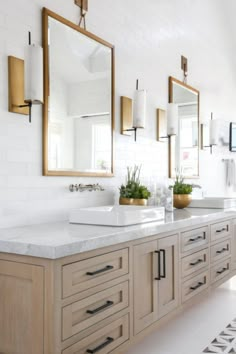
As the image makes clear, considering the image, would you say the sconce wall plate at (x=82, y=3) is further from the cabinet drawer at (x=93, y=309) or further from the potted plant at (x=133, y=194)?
the cabinet drawer at (x=93, y=309)

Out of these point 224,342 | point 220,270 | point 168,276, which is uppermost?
point 168,276

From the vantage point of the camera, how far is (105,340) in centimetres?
199

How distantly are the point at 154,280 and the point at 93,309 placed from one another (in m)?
0.62

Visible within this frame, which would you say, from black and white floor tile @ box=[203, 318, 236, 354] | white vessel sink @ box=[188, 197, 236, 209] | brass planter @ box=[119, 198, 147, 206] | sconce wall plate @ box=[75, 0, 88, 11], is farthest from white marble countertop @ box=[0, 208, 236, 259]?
sconce wall plate @ box=[75, 0, 88, 11]

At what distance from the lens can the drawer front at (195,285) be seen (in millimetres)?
2810

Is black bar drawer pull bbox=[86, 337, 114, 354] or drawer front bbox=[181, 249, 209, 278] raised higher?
drawer front bbox=[181, 249, 209, 278]

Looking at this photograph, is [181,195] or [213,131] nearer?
[181,195]

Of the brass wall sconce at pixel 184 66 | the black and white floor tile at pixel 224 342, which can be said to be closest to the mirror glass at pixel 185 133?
the brass wall sconce at pixel 184 66

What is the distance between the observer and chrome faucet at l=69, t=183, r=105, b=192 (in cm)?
278

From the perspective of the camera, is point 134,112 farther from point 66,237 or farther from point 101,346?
point 101,346

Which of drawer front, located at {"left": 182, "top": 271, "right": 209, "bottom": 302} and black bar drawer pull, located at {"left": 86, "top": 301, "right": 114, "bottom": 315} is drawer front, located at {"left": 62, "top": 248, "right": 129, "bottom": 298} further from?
drawer front, located at {"left": 182, "top": 271, "right": 209, "bottom": 302}

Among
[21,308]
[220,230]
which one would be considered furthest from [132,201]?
[21,308]

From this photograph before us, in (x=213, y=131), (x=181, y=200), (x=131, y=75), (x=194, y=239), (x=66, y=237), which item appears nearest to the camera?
(x=66, y=237)

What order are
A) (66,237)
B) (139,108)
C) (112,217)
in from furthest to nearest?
1. (139,108)
2. (112,217)
3. (66,237)
